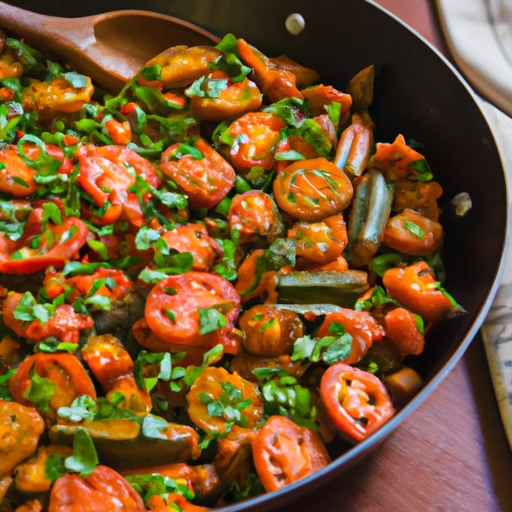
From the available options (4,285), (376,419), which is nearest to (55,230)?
(4,285)

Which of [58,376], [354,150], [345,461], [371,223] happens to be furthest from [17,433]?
[354,150]

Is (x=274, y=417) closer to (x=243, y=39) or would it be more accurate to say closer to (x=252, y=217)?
(x=252, y=217)

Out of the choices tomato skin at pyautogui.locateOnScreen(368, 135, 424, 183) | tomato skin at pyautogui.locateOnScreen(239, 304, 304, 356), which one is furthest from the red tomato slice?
tomato skin at pyautogui.locateOnScreen(368, 135, 424, 183)

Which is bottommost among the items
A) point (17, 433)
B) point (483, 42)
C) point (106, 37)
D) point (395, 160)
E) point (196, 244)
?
point (17, 433)

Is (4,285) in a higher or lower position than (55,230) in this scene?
lower

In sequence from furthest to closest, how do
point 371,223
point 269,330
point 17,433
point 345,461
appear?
point 371,223, point 269,330, point 17,433, point 345,461

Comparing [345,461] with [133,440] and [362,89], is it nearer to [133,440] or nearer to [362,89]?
[133,440]

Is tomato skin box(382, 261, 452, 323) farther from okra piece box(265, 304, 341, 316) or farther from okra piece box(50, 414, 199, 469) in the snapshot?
okra piece box(50, 414, 199, 469)
